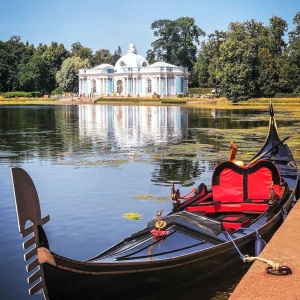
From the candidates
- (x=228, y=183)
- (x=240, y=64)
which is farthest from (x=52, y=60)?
(x=228, y=183)

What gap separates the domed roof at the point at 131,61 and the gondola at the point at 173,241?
259ft

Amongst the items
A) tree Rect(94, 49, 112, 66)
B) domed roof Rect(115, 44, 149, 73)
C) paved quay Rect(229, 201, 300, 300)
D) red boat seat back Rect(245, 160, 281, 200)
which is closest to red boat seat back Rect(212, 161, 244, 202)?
red boat seat back Rect(245, 160, 281, 200)

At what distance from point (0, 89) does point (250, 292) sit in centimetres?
8881

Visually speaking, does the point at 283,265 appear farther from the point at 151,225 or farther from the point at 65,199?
the point at 65,199

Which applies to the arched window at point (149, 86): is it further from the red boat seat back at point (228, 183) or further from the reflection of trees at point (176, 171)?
the red boat seat back at point (228, 183)

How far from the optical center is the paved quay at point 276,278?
5.00 meters

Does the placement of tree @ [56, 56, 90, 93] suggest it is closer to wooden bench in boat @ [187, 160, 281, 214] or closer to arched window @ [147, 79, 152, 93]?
arched window @ [147, 79, 152, 93]

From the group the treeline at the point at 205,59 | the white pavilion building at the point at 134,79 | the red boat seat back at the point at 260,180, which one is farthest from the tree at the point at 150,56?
the red boat seat back at the point at 260,180

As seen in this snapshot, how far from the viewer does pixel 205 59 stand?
7912 cm

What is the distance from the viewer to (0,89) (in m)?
89.7

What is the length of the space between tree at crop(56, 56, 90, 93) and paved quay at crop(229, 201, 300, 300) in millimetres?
83543

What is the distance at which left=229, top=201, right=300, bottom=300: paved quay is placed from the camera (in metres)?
5.00

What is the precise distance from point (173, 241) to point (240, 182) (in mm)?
3083

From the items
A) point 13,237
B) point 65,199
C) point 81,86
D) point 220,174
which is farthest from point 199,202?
point 81,86
